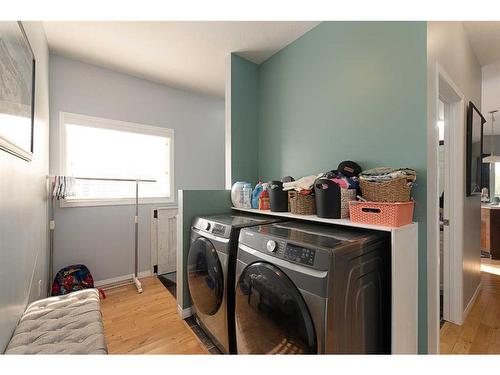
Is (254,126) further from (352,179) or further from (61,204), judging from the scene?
(61,204)

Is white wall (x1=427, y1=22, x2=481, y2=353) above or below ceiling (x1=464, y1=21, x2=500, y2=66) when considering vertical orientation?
below

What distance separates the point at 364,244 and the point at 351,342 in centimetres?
42

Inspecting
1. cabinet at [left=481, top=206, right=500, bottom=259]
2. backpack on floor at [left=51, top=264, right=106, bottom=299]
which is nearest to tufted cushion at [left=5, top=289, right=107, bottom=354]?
backpack on floor at [left=51, top=264, right=106, bottom=299]

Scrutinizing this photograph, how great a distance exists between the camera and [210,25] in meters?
1.94

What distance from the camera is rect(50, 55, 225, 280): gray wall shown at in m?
2.39

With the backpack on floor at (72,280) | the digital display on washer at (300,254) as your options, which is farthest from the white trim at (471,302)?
the backpack on floor at (72,280)

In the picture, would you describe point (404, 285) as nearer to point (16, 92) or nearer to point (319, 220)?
point (319, 220)

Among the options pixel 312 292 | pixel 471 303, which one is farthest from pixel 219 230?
pixel 471 303

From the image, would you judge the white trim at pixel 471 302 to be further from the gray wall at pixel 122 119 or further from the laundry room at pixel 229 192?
the gray wall at pixel 122 119

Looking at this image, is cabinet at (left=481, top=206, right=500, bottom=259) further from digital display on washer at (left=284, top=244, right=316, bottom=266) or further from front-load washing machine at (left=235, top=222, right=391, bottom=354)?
digital display on washer at (left=284, top=244, right=316, bottom=266)

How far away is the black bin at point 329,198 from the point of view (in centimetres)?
133

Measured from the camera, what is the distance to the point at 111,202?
2680mm

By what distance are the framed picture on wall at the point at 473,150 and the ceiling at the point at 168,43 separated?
1.64m

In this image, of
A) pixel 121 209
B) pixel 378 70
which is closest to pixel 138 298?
pixel 121 209
